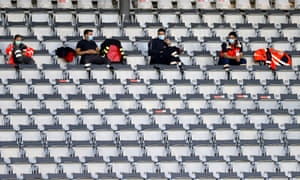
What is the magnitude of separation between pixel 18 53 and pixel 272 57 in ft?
15.6

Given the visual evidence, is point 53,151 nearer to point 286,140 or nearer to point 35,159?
point 35,159

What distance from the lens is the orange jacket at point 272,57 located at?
92.3ft

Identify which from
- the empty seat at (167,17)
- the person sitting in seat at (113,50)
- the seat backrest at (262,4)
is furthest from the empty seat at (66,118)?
the seat backrest at (262,4)

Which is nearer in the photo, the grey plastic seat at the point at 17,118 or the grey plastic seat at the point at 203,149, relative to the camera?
the grey plastic seat at the point at 17,118

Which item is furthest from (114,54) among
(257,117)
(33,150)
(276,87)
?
(33,150)

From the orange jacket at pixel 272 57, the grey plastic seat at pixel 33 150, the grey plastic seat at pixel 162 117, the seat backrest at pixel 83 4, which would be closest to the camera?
the grey plastic seat at pixel 33 150

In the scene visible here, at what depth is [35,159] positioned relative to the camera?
24.5 metres

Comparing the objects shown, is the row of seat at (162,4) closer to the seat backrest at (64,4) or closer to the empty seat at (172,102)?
the seat backrest at (64,4)

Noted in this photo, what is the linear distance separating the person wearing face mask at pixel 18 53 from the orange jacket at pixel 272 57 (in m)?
4.28

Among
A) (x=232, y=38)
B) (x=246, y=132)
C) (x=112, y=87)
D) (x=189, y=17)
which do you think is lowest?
(x=246, y=132)

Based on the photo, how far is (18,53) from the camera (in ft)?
88.2

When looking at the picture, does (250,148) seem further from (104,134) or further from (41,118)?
(41,118)

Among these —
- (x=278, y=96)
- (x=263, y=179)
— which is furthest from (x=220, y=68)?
(x=263, y=179)

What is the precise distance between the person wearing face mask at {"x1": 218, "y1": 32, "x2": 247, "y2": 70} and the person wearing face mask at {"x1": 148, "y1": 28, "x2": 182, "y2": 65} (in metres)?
0.84
